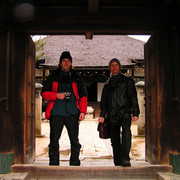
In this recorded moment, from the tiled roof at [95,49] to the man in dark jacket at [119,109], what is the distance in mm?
12023

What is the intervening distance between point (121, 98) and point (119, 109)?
16 centimetres

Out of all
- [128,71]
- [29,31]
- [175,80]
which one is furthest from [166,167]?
[128,71]

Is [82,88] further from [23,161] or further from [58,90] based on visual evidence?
[23,161]

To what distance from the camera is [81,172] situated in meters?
3.17

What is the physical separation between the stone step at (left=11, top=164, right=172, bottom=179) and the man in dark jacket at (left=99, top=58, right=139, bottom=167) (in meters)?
0.14

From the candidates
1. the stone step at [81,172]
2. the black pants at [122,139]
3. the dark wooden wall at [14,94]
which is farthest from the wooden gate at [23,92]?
the black pants at [122,139]

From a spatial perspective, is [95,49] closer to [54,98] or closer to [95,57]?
[95,57]

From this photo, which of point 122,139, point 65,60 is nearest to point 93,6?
point 65,60

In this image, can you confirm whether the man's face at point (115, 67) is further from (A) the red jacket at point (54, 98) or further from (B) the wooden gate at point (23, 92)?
(B) the wooden gate at point (23, 92)

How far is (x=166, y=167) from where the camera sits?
10.7 ft

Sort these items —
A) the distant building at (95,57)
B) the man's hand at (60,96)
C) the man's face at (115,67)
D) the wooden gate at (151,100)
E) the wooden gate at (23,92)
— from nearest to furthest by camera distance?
the man's hand at (60,96) < the man's face at (115,67) < the wooden gate at (23,92) < the wooden gate at (151,100) < the distant building at (95,57)

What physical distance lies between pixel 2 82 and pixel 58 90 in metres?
0.81

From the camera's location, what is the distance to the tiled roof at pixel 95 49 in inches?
633

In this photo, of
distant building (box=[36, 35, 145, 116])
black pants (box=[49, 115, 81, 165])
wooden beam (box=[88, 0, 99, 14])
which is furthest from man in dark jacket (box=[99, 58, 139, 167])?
distant building (box=[36, 35, 145, 116])
